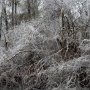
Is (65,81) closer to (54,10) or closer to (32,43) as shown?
(32,43)

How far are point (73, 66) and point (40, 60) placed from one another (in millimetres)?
1515

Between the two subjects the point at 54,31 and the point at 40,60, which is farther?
the point at 54,31

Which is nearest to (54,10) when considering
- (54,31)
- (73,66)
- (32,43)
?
(54,31)

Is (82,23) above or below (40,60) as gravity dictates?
above

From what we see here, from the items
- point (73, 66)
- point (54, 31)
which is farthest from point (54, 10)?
point (73, 66)

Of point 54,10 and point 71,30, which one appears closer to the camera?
point 71,30

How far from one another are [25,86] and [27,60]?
1.25 meters

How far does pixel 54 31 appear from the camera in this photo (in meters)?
10.9

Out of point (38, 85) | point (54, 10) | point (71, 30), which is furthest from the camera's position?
point (54, 10)

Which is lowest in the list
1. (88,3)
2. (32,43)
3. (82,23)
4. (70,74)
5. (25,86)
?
(25,86)

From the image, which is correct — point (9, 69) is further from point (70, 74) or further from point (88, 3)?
point (88, 3)

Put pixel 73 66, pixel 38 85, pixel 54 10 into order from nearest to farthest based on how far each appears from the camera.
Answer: pixel 73 66 < pixel 38 85 < pixel 54 10

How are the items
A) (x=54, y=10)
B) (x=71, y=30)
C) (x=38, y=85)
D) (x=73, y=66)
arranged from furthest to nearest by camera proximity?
1. (x=54, y=10)
2. (x=71, y=30)
3. (x=38, y=85)
4. (x=73, y=66)

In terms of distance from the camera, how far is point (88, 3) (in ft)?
35.1
